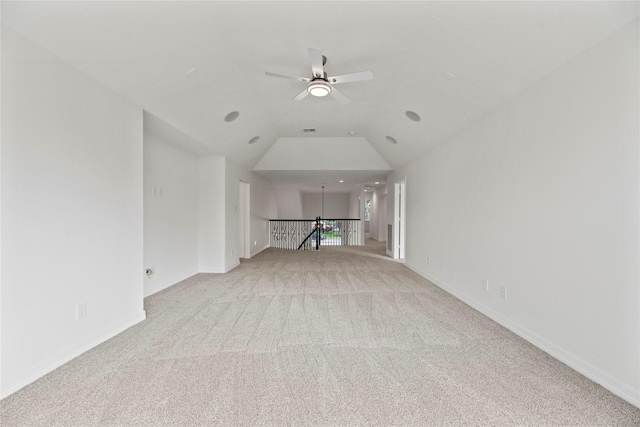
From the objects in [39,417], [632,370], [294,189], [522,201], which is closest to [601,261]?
[632,370]

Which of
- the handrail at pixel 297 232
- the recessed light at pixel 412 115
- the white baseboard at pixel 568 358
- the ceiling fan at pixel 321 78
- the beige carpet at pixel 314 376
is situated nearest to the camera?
the beige carpet at pixel 314 376

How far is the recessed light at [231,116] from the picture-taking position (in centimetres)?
448

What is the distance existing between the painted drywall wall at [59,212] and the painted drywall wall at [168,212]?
120 cm

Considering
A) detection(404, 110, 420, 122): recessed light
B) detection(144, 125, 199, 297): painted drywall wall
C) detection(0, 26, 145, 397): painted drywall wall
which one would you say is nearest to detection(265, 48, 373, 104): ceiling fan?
detection(404, 110, 420, 122): recessed light

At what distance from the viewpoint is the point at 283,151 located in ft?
23.9

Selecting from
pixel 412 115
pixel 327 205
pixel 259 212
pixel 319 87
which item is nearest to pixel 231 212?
pixel 259 212

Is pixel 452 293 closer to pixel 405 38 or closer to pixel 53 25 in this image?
pixel 405 38

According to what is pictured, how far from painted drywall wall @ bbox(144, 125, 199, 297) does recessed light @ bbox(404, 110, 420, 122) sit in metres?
3.64

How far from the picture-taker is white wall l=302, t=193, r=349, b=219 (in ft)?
56.1

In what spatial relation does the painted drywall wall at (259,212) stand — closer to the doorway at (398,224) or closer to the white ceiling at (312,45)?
the white ceiling at (312,45)

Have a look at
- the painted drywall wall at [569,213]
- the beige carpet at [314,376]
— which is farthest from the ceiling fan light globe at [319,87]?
the beige carpet at [314,376]

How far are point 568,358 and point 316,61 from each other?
133 inches

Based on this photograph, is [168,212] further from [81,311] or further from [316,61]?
[316,61]

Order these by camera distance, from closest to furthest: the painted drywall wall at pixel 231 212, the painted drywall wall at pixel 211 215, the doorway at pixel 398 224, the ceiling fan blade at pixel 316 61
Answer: the ceiling fan blade at pixel 316 61 < the painted drywall wall at pixel 211 215 < the painted drywall wall at pixel 231 212 < the doorway at pixel 398 224
